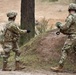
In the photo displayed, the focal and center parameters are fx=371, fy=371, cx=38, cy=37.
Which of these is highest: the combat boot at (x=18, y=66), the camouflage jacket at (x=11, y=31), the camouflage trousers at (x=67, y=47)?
the camouflage jacket at (x=11, y=31)

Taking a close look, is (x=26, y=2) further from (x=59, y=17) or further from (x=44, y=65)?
(x=59, y=17)

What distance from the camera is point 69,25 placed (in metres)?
8.95

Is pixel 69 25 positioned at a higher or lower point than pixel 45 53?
higher

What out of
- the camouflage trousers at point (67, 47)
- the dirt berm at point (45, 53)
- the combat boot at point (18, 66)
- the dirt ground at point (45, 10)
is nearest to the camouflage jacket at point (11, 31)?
the combat boot at point (18, 66)

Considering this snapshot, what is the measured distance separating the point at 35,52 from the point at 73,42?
1650 millimetres

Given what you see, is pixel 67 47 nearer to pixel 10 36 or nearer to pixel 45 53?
pixel 45 53

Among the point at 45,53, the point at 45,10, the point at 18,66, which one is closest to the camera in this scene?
the point at 18,66

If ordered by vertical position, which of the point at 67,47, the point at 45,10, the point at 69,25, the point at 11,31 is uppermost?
the point at 69,25

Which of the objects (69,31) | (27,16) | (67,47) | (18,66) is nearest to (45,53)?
(18,66)

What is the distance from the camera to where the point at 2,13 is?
28141mm

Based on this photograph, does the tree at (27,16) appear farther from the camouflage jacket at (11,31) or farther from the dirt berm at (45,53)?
the camouflage jacket at (11,31)

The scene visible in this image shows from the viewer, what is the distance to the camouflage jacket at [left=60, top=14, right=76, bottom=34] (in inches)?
352

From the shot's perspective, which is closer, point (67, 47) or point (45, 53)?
point (67, 47)

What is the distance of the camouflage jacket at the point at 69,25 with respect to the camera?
8.94 metres
